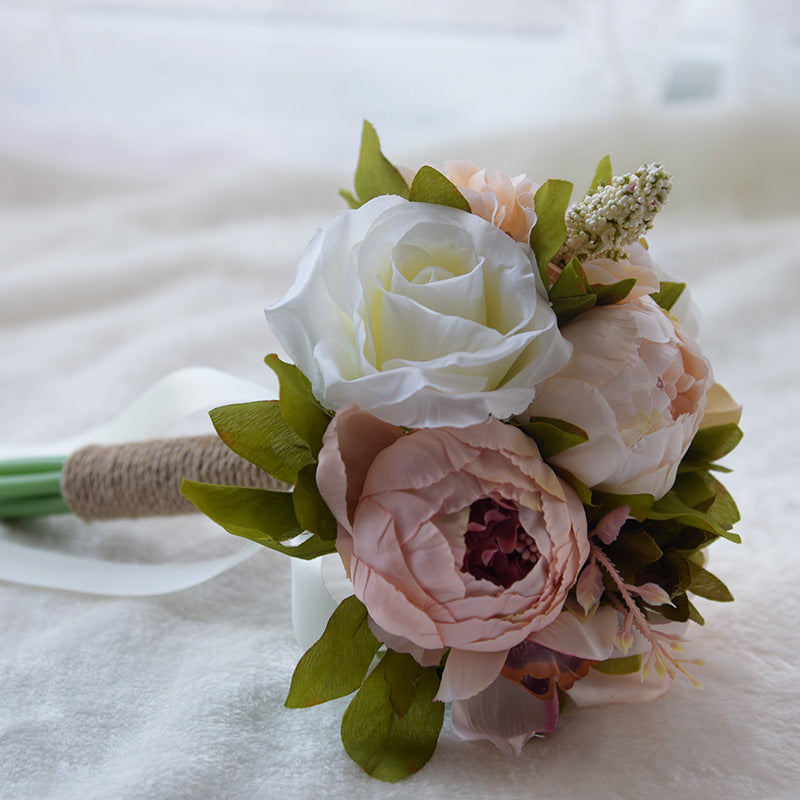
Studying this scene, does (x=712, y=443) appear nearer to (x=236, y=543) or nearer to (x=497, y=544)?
(x=497, y=544)

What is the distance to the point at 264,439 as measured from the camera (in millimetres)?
451

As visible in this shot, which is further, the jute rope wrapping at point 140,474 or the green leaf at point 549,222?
the jute rope wrapping at point 140,474

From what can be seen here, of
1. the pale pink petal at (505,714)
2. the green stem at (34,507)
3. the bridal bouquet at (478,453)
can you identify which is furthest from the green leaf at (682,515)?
the green stem at (34,507)

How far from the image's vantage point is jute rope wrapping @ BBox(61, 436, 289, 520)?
2.23 ft

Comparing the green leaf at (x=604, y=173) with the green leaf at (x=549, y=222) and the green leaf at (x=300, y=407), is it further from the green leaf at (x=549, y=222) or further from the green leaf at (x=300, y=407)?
the green leaf at (x=300, y=407)

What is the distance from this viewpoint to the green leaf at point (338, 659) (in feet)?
1.44

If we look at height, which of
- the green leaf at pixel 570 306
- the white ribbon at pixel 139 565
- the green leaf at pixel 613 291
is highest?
the green leaf at pixel 613 291

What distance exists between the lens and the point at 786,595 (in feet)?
1.98

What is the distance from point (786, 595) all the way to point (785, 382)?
0.38 metres

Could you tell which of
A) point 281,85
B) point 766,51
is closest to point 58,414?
point 281,85

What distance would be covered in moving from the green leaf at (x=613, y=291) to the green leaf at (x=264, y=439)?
0.15 meters

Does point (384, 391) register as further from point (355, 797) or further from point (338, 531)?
point (355, 797)

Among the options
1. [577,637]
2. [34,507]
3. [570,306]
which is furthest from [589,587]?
[34,507]

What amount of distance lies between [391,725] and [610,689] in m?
0.11
